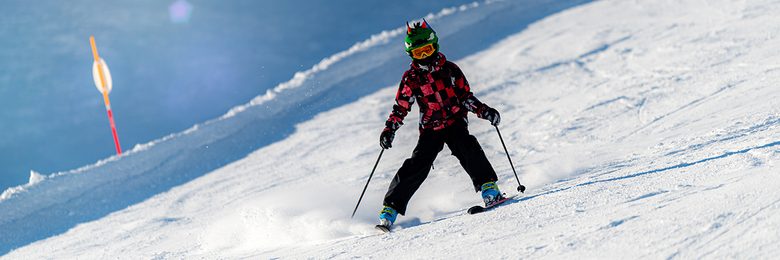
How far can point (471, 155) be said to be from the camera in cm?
372

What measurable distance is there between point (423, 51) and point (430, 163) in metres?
0.56

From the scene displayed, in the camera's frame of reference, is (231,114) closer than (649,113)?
No

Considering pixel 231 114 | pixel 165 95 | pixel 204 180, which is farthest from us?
pixel 165 95

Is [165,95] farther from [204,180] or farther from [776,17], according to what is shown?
[776,17]

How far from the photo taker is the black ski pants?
366 centimetres

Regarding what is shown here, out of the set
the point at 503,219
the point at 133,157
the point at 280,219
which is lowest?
the point at 503,219

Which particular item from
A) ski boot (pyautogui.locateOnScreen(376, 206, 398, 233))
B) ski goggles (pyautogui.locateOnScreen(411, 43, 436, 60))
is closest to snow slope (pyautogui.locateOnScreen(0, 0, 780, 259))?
ski boot (pyautogui.locateOnScreen(376, 206, 398, 233))

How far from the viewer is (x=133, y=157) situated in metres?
7.58

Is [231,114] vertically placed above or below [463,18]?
below

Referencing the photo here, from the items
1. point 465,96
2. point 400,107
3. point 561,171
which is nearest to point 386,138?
point 400,107

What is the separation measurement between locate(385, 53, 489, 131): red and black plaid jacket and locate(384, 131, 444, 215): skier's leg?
2.8 inches

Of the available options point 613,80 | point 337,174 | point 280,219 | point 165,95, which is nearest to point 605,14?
point 613,80

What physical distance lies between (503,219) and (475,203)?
0.75 meters

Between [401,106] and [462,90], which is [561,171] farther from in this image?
[401,106]
